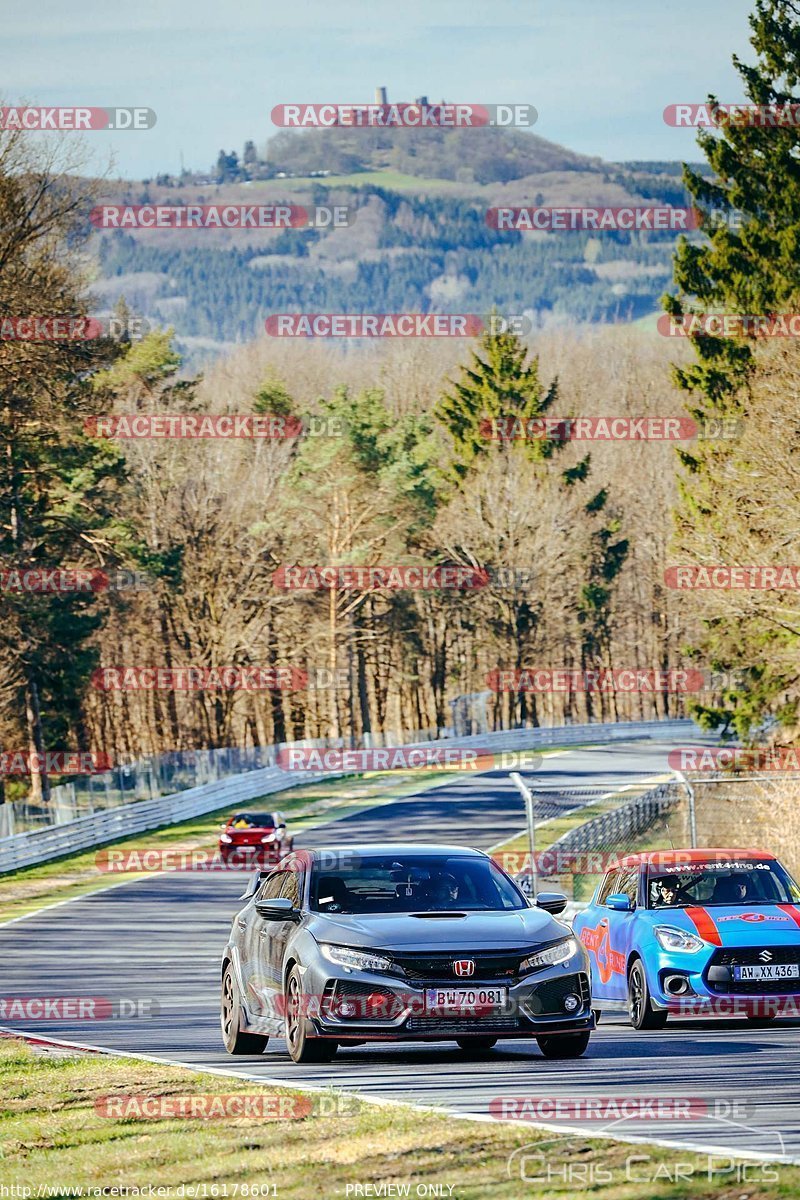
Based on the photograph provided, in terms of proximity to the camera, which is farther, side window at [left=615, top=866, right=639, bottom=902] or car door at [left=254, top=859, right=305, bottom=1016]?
side window at [left=615, top=866, right=639, bottom=902]

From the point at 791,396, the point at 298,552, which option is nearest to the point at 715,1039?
the point at 791,396

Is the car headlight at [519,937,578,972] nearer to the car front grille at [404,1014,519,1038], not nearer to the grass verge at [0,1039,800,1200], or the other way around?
the car front grille at [404,1014,519,1038]

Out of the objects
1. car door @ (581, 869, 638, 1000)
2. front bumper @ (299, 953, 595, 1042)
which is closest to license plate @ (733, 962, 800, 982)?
car door @ (581, 869, 638, 1000)

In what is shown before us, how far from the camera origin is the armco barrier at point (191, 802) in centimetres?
4221

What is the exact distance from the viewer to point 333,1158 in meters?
8.02

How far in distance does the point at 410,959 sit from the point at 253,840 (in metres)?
30.4

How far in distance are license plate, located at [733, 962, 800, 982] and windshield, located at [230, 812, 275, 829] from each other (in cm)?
2804

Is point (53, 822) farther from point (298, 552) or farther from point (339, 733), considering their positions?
point (339, 733)

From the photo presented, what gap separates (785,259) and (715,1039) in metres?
37.6

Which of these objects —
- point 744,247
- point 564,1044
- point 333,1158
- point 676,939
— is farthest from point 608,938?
point 744,247

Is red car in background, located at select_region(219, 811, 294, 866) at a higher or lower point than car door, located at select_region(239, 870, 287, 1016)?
lower

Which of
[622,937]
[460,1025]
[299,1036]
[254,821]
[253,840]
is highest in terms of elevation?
[460,1025]

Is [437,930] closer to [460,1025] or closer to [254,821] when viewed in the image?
[460,1025]

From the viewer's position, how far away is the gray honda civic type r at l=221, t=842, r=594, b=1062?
11.1 m
